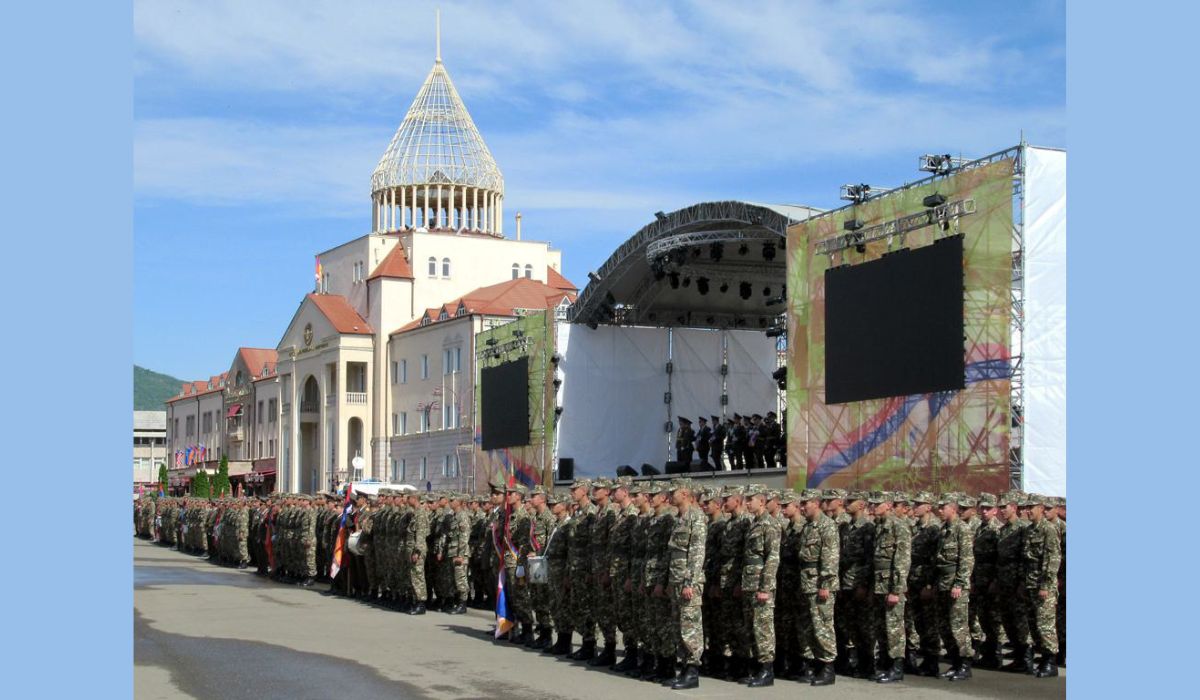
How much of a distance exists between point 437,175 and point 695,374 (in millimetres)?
31128

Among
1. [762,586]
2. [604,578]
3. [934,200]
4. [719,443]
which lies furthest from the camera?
[719,443]

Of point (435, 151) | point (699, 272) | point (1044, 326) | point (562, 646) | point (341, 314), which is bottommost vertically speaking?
point (562, 646)

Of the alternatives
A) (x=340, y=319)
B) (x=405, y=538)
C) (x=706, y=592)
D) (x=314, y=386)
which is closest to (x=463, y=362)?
(x=340, y=319)

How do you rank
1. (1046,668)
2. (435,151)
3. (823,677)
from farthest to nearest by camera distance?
(435,151), (1046,668), (823,677)

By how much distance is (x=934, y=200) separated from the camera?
66.8ft

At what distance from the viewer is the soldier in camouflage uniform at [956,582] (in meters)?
11.5

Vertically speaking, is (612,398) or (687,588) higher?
(612,398)

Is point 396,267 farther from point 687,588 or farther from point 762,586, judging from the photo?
point 762,586

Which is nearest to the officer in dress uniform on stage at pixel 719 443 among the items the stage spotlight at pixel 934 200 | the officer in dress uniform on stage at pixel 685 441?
the officer in dress uniform on stage at pixel 685 441

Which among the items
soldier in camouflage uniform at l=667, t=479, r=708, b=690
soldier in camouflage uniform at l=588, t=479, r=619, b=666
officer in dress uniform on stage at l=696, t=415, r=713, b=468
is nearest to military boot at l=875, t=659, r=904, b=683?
soldier in camouflage uniform at l=667, t=479, r=708, b=690

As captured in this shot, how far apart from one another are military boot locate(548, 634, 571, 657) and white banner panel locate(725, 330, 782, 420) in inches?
856

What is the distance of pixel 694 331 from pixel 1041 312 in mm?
16486

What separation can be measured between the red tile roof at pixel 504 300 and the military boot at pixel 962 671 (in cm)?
3884

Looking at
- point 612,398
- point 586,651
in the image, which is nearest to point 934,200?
point 586,651
